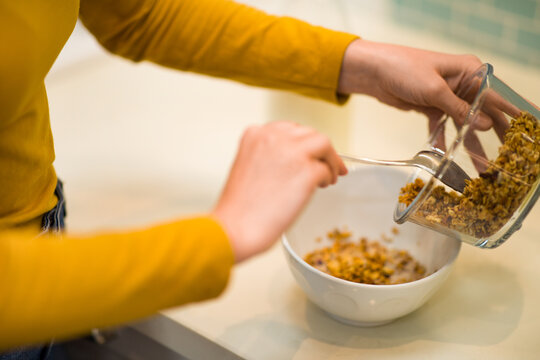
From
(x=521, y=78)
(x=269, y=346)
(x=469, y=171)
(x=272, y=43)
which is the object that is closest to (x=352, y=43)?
(x=272, y=43)

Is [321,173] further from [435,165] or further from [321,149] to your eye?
[435,165]

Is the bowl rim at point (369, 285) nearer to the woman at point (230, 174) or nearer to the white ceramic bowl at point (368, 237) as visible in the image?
the white ceramic bowl at point (368, 237)

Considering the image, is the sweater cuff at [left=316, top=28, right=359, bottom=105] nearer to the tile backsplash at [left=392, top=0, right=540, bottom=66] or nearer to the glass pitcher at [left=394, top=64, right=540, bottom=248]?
the glass pitcher at [left=394, top=64, right=540, bottom=248]

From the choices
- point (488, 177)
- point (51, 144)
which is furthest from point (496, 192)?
point (51, 144)

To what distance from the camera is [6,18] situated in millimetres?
459

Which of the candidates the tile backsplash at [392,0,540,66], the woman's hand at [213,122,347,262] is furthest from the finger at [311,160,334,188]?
the tile backsplash at [392,0,540,66]

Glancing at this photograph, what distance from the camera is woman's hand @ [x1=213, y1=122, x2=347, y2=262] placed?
427 millimetres

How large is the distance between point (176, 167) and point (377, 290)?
18.3 inches

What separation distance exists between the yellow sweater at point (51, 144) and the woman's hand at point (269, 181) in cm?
2

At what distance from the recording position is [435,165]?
1.83 feet

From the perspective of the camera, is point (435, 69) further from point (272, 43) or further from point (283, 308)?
point (283, 308)

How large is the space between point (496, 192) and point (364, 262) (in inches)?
9.0

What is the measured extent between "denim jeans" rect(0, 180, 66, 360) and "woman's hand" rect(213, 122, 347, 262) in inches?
9.4

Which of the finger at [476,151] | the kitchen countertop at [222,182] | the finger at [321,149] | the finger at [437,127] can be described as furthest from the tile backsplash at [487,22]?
the finger at [321,149]
